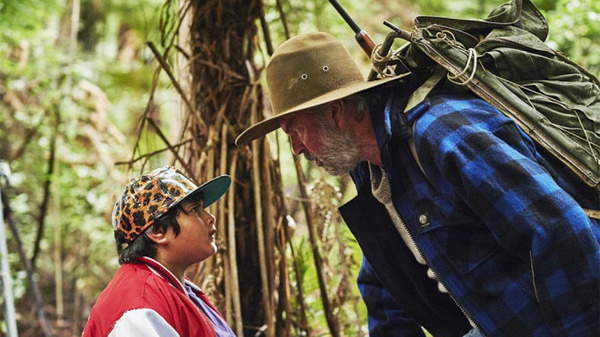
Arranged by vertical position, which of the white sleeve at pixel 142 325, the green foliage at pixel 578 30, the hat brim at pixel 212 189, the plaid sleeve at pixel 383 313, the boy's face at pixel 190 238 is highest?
the green foliage at pixel 578 30

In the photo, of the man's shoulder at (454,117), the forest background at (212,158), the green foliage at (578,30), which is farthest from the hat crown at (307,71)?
the green foliage at (578,30)

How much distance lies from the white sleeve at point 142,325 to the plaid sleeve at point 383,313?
81cm

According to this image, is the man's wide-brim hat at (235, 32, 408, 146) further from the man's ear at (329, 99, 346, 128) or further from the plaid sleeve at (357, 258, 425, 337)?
the plaid sleeve at (357, 258, 425, 337)

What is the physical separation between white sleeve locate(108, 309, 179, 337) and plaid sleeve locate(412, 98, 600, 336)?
92 cm

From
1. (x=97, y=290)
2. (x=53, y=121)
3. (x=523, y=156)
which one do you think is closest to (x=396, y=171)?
(x=523, y=156)

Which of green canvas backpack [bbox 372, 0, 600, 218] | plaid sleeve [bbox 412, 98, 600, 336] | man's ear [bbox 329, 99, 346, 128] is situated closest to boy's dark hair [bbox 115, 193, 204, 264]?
man's ear [bbox 329, 99, 346, 128]

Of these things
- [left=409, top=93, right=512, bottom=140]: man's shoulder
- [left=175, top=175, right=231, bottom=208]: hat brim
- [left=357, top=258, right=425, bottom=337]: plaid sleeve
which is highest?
[left=175, top=175, right=231, bottom=208]: hat brim

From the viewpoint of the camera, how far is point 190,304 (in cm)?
245

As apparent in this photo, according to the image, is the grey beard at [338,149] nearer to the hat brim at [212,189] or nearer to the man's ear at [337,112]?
the man's ear at [337,112]

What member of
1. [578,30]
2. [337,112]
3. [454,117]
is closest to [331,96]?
[337,112]

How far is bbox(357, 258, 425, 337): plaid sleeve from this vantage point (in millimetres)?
2762

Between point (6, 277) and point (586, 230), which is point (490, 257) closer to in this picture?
point (586, 230)

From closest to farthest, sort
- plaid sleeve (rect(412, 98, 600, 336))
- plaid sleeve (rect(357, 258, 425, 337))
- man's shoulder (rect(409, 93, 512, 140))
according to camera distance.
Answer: plaid sleeve (rect(412, 98, 600, 336)) < man's shoulder (rect(409, 93, 512, 140)) < plaid sleeve (rect(357, 258, 425, 337))

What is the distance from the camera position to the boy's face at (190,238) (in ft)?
8.41
